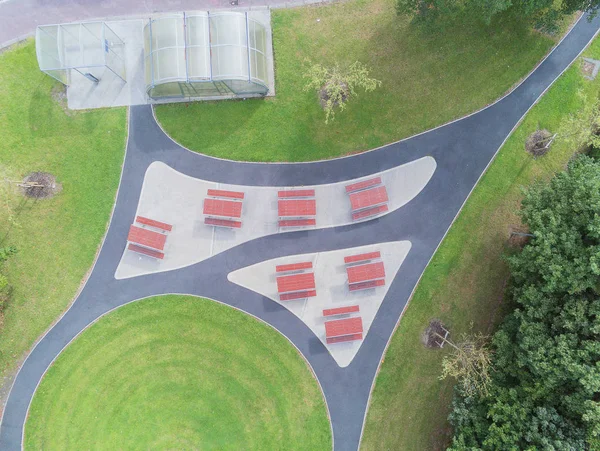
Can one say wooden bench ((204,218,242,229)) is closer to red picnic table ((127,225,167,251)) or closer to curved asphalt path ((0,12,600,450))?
curved asphalt path ((0,12,600,450))

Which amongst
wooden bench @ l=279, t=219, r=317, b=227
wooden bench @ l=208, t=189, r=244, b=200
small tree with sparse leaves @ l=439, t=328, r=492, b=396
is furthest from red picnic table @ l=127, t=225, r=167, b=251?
small tree with sparse leaves @ l=439, t=328, r=492, b=396

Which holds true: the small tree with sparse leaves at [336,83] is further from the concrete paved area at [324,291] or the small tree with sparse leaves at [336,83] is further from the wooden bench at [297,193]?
the concrete paved area at [324,291]

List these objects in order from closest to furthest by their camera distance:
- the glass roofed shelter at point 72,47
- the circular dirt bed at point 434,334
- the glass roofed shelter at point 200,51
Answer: the glass roofed shelter at point 200,51
the glass roofed shelter at point 72,47
the circular dirt bed at point 434,334


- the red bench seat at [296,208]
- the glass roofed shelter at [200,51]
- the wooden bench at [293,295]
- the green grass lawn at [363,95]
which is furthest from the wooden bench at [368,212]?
the glass roofed shelter at [200,51]

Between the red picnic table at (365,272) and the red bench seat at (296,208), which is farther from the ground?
the red bench seat at (296,208)

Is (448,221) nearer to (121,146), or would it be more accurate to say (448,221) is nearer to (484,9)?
(484,9)

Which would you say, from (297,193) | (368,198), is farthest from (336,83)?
(368,198)

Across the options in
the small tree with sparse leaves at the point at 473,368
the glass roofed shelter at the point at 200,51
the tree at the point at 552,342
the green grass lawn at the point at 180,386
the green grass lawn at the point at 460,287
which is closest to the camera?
the tree at the point at 552,342
